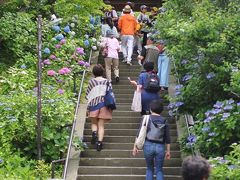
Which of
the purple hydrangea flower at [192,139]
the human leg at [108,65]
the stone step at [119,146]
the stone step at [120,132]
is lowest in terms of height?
the purple hydrangea flower at [192,139]

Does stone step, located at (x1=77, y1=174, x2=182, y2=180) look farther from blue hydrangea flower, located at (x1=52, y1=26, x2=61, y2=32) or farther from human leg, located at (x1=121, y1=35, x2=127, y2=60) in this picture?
blue hydrangea flower, located at (x1=52, y1=26, x2=61, y2=32)

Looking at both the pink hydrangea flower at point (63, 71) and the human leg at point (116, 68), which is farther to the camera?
the human leg at point (116, 68)

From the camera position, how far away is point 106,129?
12234 mm

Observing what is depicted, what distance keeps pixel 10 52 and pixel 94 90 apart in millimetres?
5488

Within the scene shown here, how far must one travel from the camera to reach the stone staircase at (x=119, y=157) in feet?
34.7

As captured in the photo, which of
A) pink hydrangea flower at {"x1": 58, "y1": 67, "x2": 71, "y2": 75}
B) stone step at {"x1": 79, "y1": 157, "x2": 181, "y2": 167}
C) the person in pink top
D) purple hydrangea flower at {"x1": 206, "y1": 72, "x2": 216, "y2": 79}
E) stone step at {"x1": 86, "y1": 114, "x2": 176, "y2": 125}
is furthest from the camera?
the person in pink top

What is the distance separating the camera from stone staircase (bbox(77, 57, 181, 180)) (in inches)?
417

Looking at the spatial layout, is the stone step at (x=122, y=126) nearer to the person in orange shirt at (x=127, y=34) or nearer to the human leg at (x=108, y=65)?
the human leg at (x=108, y=65)

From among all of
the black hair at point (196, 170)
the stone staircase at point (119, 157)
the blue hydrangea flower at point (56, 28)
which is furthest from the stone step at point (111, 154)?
the blue hydrangea flower at point (56, 28)

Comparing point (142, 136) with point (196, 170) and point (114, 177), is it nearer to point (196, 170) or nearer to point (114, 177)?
point (114, 177)

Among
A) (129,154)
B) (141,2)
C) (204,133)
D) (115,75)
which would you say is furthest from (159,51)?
(141,2)

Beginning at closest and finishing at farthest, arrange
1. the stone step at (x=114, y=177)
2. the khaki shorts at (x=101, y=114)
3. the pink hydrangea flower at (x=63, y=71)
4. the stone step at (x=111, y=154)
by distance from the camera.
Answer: the stone step at (x=114, y=177)
the khaki shorts at (x=101, y=114)
the stone step at (x=111, y=154)
the pink hydrangea flower at (x=63, y=71)

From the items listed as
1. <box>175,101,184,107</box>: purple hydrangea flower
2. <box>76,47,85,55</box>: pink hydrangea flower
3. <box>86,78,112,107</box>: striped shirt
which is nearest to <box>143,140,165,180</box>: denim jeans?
<box>175,101,184,107</box>: purple hydrangea flower

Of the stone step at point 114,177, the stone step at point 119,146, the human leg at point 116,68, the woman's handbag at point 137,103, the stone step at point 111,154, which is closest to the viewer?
the stone step at point 114,177
